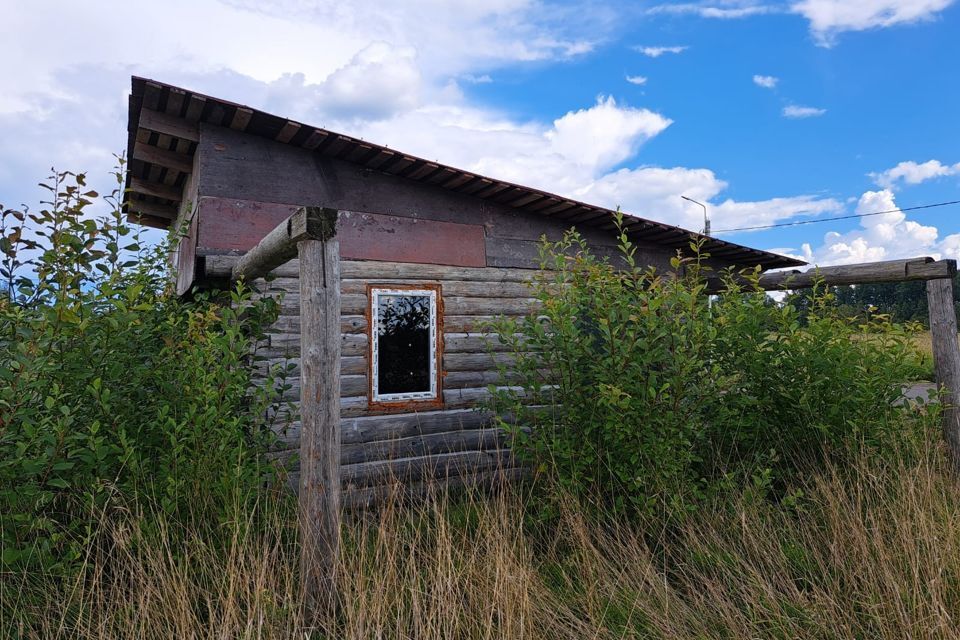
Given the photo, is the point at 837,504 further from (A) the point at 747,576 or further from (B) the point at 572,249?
(B) the point at 572,249

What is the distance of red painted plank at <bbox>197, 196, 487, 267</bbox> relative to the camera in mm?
6258

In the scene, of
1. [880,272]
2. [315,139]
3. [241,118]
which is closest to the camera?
[241,118]

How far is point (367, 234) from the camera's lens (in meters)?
6.99

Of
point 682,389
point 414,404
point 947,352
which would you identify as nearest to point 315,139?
point 414,404

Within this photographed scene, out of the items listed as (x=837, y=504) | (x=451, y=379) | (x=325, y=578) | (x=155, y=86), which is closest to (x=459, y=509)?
(x=451, y=379)

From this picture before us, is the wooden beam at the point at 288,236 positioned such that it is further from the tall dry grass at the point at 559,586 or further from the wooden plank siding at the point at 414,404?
the tall dry grass at the point at 559,586

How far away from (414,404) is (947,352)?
19.8ft

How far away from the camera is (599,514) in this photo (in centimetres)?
481

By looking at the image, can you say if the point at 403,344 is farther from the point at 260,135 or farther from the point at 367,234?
the point at 260,135

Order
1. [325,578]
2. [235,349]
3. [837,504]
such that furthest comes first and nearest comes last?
1. [837,504]
2. [235,349]
3. [325,578]

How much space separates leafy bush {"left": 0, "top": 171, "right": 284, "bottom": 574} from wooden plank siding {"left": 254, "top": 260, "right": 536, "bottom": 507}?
1.88 m

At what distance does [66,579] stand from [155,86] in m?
4.33

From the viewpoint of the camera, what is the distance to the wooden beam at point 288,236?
3738 mm

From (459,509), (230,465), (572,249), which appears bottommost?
(459,509)
